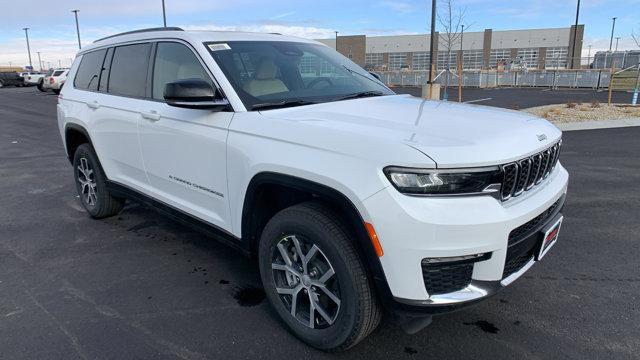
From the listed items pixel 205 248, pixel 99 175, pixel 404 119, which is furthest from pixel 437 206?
pixel 99 175

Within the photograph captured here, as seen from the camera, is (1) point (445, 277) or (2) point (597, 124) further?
(2) point (597, 124)

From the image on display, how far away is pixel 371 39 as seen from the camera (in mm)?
80188

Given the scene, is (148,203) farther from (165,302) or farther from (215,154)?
(215,154)

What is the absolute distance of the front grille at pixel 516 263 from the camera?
2599mm

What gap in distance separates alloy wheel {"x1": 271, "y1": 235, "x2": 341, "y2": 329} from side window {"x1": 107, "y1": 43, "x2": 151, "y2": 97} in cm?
207

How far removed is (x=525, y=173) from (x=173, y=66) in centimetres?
270

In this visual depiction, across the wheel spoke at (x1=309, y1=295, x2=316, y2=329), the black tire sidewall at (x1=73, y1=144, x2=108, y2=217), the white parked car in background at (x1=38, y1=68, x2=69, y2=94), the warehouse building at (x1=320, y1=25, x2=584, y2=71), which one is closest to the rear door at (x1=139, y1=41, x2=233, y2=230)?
the wheel spoke at (x1=309, y1=295, x2=316, y2=329)

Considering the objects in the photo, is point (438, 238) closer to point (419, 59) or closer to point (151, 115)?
point (151, 115)

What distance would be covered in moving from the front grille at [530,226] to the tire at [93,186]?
3989 millimetres

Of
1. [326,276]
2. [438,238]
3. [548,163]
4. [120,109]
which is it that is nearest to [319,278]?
[326,276]

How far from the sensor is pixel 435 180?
2354mm

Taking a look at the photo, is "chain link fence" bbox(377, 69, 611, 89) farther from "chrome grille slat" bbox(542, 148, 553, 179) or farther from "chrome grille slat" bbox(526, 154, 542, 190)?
"chrome grille slat" bbox(526, 154, 542, 190)

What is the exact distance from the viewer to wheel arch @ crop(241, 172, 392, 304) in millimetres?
2480

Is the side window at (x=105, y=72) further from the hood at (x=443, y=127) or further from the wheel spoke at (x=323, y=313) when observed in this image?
the wheel spoke at (x=323, y=313)
